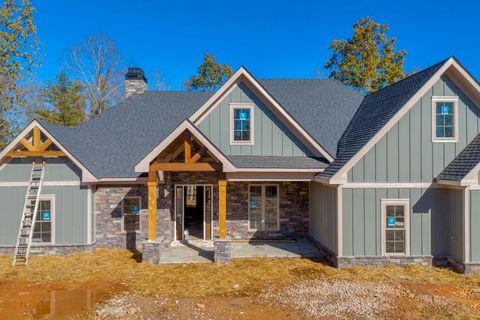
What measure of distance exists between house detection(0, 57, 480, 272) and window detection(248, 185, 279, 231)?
4 cm

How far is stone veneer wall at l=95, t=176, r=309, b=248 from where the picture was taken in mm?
13312

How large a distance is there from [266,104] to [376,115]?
4282 mm

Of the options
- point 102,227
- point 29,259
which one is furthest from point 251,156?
point 29,259

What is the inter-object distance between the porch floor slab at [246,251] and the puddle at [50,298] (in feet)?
8.83

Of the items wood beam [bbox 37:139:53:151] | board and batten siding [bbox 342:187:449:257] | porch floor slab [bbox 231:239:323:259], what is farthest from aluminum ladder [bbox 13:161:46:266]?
board and batten siding [bbox 342:187:449:257]

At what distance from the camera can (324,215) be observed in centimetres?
1216

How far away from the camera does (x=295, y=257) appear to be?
11914mm

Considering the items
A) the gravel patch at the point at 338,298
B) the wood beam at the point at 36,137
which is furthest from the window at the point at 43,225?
the gravel patch at the point at 338,298

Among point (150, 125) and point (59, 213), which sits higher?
point (150, 125)

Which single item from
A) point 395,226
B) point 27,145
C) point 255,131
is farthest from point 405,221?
point 27,145

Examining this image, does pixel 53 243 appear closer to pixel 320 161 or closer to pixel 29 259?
pixel 29 259

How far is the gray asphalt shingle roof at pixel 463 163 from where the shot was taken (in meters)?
9.99

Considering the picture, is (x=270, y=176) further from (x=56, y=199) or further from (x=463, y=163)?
(x=56, y=199)

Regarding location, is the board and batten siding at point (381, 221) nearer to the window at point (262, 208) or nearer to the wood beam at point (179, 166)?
the window at point (262, 208)
